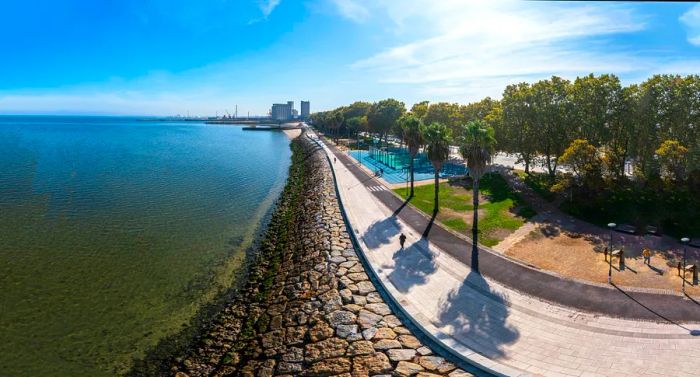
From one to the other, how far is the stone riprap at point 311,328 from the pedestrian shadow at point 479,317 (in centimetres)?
181

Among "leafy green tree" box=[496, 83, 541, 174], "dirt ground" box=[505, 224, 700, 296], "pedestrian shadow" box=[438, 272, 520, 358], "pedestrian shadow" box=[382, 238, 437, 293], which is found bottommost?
"pedestrian shadow" box=[438, 272, 520, 358]

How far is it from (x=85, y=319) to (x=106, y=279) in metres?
4.80

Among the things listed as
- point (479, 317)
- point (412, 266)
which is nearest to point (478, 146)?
point (412, 266)

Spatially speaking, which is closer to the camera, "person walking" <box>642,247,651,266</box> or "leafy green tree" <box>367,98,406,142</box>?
"person walking" <box>642,247,651,266</box>

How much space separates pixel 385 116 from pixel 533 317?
250 feet

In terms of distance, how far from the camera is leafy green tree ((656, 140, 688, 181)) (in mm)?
34281

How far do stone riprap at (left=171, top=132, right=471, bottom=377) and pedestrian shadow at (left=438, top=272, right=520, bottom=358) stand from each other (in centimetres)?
181

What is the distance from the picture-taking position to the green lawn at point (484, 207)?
3238 cm

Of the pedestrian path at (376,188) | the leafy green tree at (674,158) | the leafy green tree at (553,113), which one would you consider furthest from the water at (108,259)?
the leafy green tree at (674,158)

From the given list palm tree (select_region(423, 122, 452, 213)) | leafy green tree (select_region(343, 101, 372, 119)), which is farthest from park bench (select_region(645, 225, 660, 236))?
leafy green tree (select_region(343, 101, 372, 119))

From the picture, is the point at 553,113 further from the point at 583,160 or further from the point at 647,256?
the point at 647,256

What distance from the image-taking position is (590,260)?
25.3 m

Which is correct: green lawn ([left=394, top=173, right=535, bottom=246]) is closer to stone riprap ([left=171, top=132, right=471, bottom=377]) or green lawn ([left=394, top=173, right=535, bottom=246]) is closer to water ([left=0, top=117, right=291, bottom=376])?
stone riprap ([left=171, top=132, right=471, bottom=377])

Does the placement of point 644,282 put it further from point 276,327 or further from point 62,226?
point 62,226
